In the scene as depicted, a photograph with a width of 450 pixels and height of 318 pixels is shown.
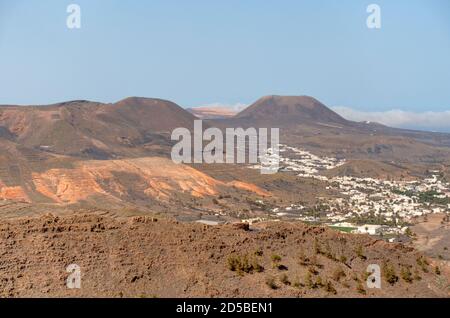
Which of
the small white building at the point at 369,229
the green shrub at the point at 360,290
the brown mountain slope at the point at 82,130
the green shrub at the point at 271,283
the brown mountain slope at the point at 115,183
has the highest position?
the brown mountain slope at the point at 82,130

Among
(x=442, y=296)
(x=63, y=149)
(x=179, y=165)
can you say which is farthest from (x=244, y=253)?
(x=63, y=149)

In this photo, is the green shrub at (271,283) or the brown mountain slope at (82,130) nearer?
the green shrub at (271,283)

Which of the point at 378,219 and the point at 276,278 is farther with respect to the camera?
the point at 378,219

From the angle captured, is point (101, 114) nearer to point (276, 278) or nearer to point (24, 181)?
point (24, 181)

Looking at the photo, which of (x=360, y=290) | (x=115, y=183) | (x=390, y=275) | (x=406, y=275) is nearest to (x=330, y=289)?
(x=360, y=290)

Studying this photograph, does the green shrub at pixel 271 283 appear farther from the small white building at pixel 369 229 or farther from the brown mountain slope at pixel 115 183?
the brown mountain slope at pixel 115 183

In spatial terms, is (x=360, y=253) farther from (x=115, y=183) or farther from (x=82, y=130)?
(x=82, y=130)

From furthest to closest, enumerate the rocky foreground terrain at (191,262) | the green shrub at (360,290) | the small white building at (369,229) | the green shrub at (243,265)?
the small white building at (369,229) → the green shrub at (243,265) → the green shrub at (360,290) → the rocky foreground terrain at (191,262)

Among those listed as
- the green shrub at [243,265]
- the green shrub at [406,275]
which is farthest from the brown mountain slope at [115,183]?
the green shrub at [406,275]
